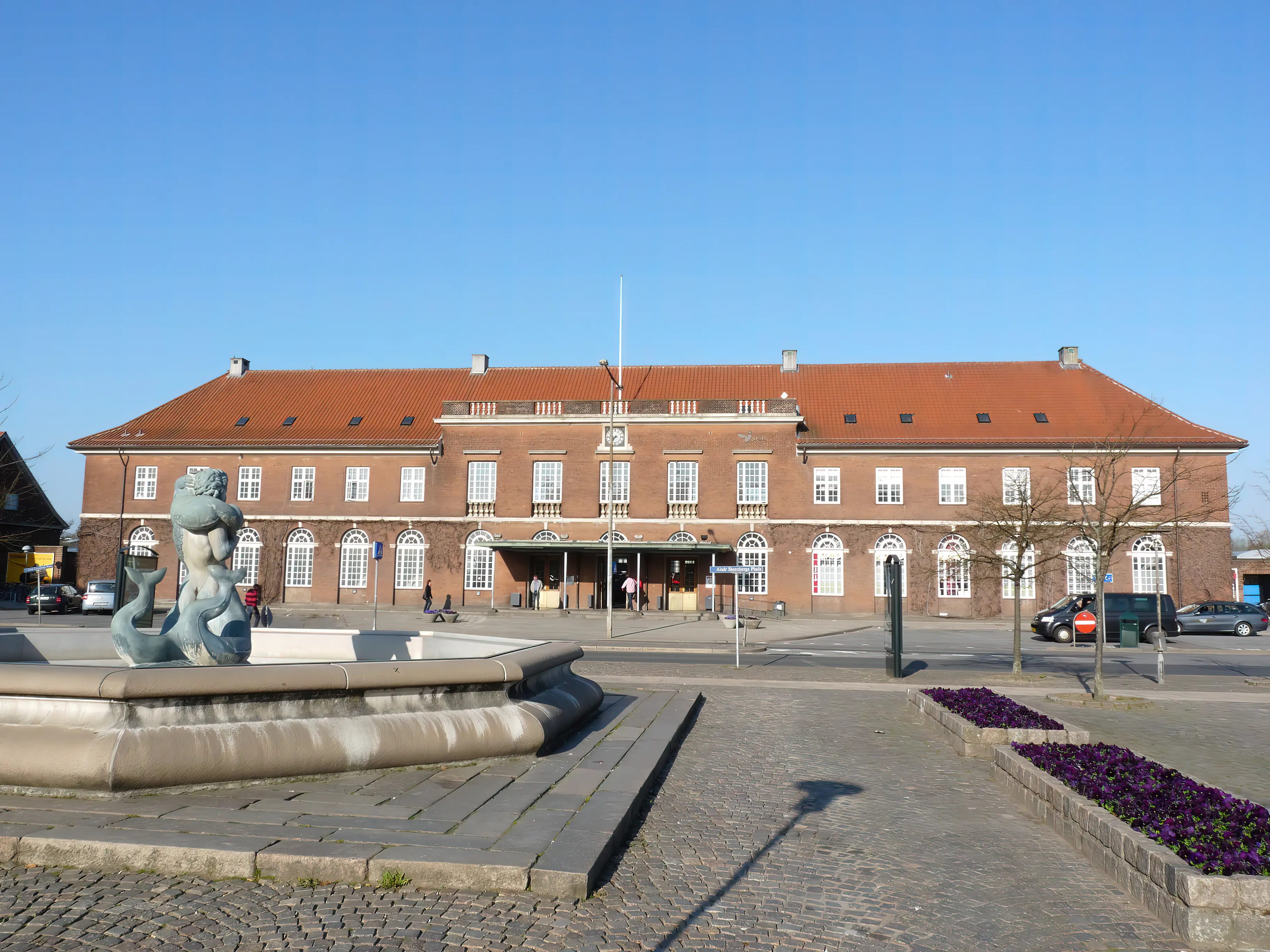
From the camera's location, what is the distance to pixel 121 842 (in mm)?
6082

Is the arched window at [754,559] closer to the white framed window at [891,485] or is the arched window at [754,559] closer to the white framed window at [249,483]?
the white framed window at [891,485]

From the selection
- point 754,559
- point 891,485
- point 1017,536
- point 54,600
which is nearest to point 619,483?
point 754,559

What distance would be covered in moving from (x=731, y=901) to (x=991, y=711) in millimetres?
6785

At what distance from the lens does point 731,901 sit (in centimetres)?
587

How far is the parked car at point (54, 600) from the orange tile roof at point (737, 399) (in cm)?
1073

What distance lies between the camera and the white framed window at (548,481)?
156ft

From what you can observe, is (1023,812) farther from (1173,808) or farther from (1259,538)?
(1259,538)

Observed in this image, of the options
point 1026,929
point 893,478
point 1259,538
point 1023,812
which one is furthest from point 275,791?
point 893,478

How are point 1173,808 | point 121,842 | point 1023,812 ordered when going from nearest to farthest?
point 121,842 → point 1173,808 → point 1023,812

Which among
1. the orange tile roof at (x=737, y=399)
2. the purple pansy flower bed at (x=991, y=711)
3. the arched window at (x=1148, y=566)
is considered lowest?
the purple pansy flower bed at (x=991, y=711)

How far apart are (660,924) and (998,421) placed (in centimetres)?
4525

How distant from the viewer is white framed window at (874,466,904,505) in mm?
45406

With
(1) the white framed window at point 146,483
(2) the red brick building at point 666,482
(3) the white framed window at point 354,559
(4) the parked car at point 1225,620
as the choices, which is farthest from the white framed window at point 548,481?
(4) the parked car at point 1225,620

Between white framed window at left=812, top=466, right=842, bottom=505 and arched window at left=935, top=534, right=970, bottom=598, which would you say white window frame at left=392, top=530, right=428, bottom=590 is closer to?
white framed window at left=812, top=466, right=842, bottom=505
